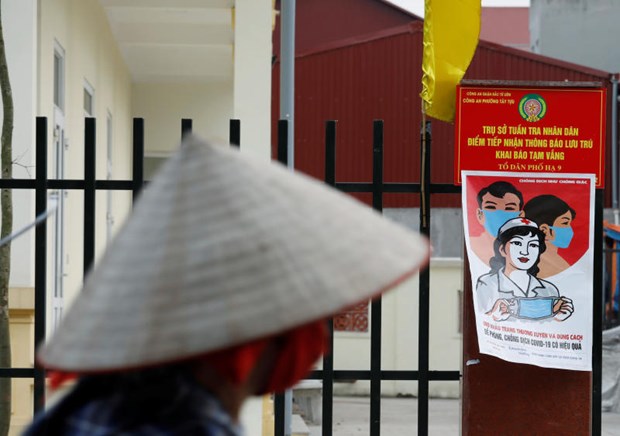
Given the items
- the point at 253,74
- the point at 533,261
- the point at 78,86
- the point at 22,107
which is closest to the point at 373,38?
the point at 78,86

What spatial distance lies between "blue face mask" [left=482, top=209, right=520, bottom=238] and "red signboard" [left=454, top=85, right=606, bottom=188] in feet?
0.65

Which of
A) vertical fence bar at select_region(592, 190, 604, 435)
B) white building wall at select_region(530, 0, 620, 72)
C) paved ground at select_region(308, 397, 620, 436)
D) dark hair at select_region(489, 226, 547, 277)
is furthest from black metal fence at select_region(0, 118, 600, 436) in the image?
white building wall at select_region(530, 0, 620, 72)

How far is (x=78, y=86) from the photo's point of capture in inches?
429

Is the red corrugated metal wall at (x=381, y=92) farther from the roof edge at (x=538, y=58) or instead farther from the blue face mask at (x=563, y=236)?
the blue face mask at (x=563, y=236)

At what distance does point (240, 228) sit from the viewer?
4.58 ft

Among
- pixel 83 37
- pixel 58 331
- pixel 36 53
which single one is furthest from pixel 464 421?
pixel 83 37

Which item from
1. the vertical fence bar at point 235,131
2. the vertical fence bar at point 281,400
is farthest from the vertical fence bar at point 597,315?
the vertical fence bar at point 235,131

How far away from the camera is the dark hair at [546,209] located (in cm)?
509

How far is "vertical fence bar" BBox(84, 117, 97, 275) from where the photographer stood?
5133 mm

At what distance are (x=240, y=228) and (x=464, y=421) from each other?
396 centimetres

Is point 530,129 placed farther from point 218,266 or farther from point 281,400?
point 218,266

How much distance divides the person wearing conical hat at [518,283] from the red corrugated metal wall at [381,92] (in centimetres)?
1607

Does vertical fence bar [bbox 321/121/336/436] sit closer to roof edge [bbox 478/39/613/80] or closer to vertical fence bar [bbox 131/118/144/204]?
vertical fence bar [bbox 131/118/144/204]

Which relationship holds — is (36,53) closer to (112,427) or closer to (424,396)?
(424,396)
